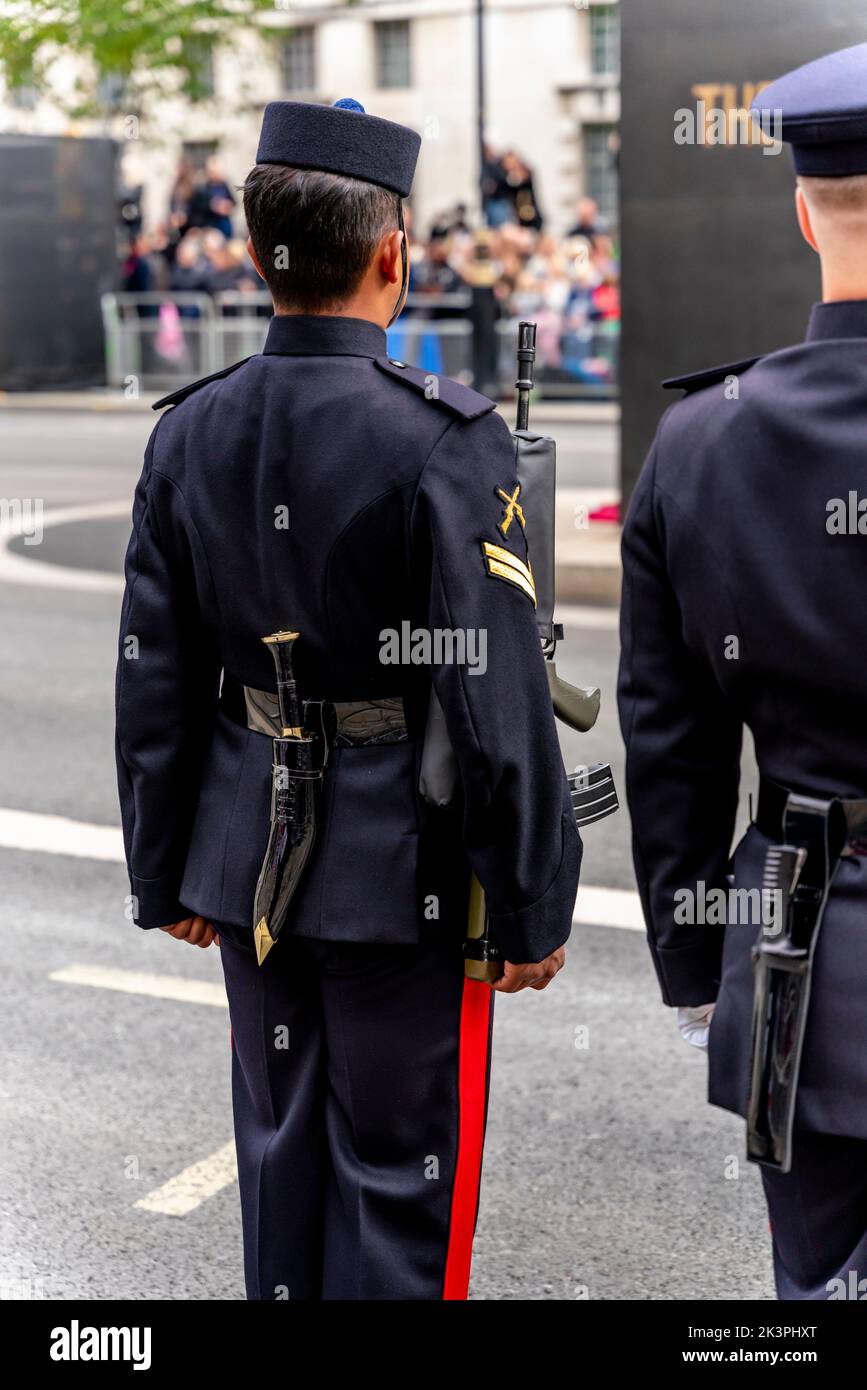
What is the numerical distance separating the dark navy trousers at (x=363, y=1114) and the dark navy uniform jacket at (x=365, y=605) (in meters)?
0.09

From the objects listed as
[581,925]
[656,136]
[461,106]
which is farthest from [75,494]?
[461,106]

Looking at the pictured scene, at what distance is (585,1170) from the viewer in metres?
3.85

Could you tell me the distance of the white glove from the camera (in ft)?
7.97

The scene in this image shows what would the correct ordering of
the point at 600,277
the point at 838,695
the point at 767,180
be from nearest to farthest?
1. the point at 838,695
2. the point at 767,180
3. the point at 600,277

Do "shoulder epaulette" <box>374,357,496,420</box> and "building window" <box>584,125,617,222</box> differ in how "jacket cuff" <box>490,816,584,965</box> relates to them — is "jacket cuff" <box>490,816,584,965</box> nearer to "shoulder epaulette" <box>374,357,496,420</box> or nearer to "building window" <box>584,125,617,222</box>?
"shoulder epaulette" <box>374,357,496,420</box>

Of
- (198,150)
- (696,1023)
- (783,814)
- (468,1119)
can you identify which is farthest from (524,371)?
(198,150)

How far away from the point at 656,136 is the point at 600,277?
9601 millimetres

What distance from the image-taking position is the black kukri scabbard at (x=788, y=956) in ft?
7.02

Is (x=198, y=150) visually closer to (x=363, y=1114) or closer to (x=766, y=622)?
(x=363, y=1114)

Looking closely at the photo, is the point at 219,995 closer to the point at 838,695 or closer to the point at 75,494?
the point at 838,695

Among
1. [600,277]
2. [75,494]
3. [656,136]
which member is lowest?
[75,494]

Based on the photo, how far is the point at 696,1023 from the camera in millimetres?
2449

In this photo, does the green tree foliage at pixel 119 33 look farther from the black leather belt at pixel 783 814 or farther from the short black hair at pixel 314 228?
the black leather belt at pixel 783 814
